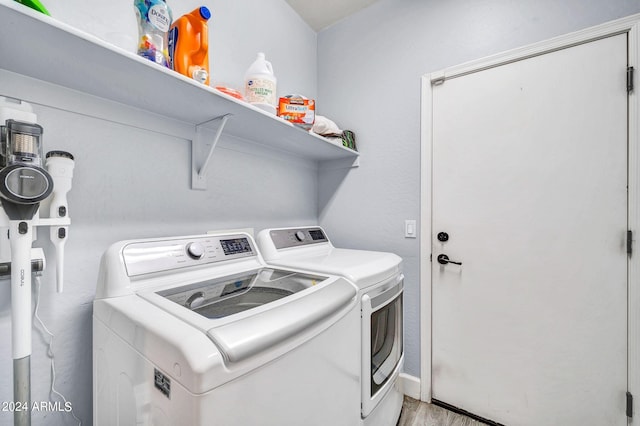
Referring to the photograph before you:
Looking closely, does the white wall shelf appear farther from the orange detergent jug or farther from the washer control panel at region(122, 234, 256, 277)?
the washer control panel at region(122, 234, 256, 277)

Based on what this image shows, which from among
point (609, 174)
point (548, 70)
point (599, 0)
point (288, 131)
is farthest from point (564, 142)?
point (288, 131)

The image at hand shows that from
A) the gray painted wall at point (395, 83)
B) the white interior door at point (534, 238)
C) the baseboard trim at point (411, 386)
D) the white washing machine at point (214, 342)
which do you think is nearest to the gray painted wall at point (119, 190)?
the white washing machine at point (214, 342)

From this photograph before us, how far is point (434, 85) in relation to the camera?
181cm

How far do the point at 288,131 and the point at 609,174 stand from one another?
171 centimetres

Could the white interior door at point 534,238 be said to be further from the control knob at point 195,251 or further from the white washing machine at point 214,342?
the control knob at point 195,251

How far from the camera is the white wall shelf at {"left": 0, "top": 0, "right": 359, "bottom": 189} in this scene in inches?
27.0

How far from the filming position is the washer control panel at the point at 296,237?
1549mm

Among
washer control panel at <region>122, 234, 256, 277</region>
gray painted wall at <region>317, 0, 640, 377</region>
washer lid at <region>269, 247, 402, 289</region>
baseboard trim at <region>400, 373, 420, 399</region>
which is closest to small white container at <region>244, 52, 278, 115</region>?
washer control panel at <region>122, 234, 256, 277</region>

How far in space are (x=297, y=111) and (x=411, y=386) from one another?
199 centimetres

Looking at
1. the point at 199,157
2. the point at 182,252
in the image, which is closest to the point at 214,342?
the point at 182,252

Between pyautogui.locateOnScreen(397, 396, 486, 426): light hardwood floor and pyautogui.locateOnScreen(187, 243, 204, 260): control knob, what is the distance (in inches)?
61.2

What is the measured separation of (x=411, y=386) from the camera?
1822 mm

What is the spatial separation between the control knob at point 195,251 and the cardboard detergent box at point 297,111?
0.83m

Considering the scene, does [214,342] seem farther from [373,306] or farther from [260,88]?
[260,88]
